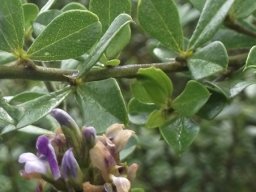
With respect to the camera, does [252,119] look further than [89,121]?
Yes

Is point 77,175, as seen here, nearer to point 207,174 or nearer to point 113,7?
point 113,7

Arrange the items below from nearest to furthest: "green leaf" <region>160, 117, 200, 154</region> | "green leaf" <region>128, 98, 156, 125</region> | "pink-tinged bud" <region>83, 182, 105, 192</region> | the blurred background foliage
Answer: "pink-tinged bud" <region>83, 182, 105, 192</region> → "green leaf" <region>160, 117, 200, 154</region> → "green leaf" <region>128, 98, 156, 125</region> → the blurred background foliage

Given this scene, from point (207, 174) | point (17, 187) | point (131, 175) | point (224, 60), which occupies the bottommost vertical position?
point (207, 174)

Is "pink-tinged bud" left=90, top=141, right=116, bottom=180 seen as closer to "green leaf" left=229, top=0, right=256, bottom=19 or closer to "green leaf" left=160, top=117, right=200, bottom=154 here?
"green leaf" left=160, top=117, right=200, bottom=154

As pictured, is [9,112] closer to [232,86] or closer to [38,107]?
[38,107]

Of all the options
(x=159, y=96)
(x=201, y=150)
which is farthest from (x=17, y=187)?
(x=159, y=96)

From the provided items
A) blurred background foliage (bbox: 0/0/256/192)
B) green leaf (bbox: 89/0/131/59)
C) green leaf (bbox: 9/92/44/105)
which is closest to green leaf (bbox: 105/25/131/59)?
green leaf (bbox: 89/0/131/59)

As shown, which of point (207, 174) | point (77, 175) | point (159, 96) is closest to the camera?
point (77, 175)

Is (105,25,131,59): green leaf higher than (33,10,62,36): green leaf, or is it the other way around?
(33,10,62,36): green leaf
